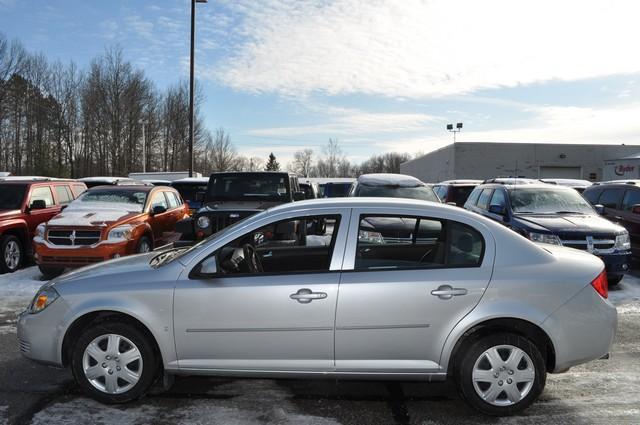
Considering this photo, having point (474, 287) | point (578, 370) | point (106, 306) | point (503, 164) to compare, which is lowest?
point (578, 370)

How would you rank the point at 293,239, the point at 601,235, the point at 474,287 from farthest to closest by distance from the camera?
the point at 601,235
the point at 293,239
the point at 474,287

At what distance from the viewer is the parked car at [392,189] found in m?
9.77

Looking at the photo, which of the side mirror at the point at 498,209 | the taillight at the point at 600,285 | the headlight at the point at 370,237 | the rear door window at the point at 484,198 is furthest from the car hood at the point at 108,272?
the rear door window at the point at 484,198

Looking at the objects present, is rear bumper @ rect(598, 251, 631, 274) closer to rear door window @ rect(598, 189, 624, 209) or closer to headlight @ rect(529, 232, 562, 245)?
headlight @ rect(529, 232, 562, 245)

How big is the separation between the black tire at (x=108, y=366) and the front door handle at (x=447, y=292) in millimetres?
2209

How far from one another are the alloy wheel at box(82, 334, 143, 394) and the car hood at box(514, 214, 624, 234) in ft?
21.2

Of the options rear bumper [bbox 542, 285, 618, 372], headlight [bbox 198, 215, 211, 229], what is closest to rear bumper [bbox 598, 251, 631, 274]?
rear bumper [bbox 542, 285, 618, 372]

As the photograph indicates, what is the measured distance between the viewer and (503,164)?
131ft

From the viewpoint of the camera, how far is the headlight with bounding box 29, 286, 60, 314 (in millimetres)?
3732

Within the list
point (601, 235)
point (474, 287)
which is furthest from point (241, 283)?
point (601, 235)

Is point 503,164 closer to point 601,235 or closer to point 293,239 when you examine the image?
point 601,235

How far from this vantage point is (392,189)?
10.0 m

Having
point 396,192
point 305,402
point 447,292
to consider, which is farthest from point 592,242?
point 305,402

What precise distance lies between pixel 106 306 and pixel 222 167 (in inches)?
2643
